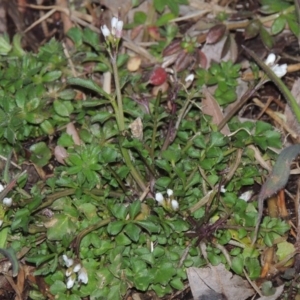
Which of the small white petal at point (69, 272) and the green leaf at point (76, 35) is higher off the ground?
the green leaf at point (76, 35)

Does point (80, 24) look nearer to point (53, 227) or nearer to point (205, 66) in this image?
point (205, 66)

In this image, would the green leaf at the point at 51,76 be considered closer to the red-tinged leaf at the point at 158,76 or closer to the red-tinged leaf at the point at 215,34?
the red-tinged leaf at the point at 158,76

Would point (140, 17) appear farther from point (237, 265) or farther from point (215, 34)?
point (237, 265)

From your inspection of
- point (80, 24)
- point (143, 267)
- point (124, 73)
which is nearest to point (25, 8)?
point (80, 24)

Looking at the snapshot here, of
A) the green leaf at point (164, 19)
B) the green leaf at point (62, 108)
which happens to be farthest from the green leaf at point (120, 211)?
the green leaf at point (164, 19)

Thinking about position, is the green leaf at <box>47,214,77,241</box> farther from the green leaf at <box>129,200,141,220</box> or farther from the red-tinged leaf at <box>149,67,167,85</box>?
the red-tinged leaf at <box>149,67,167,85</box>

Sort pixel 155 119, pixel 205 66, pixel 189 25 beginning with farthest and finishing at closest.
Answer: pixel 189 25 → pixel 205 66 → pixel 155 119
